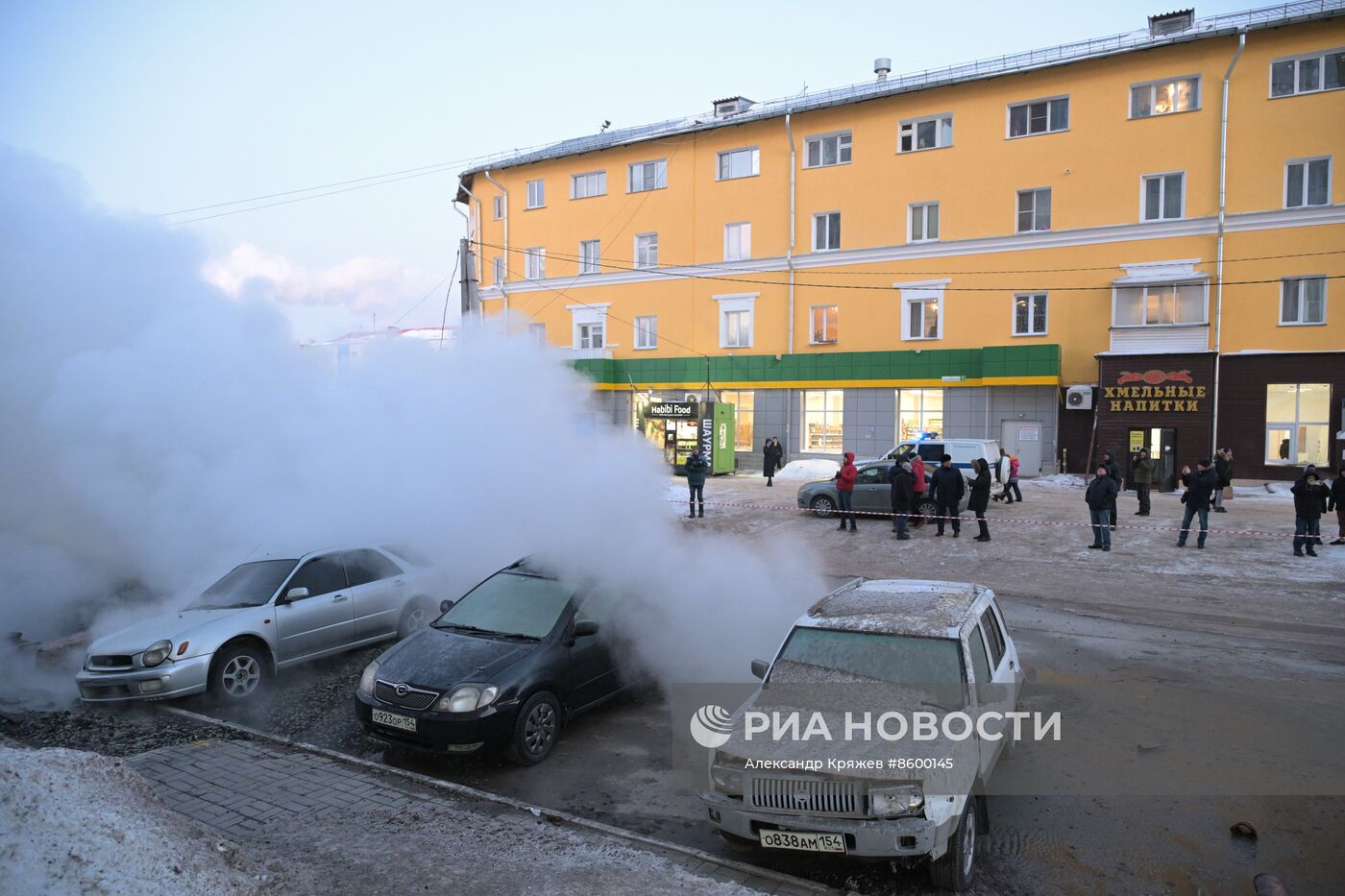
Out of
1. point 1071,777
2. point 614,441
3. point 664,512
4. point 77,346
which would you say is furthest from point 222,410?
point 1071,777

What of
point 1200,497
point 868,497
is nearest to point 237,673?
point 868,497

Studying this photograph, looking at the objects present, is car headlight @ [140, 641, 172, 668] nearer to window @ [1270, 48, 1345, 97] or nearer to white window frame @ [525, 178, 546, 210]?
window @ [1270, 48, 1345, 97]

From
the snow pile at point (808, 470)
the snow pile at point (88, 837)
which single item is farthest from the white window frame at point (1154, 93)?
the snow pile at point (88, 837)

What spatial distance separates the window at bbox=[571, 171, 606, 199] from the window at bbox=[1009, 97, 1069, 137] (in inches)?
620

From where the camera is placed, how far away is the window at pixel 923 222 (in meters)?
28.5

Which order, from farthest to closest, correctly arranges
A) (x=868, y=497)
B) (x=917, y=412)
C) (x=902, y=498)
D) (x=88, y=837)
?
(x=917, y=412), (x=868, y=497), (x=902, y=498), (x=88, y=837)

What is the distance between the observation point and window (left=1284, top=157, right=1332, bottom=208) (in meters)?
23.7

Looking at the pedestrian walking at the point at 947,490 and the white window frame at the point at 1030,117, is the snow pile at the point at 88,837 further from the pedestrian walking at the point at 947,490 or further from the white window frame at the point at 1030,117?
the white window frame at the point at 1030,117

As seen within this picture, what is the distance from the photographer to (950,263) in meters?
28.2

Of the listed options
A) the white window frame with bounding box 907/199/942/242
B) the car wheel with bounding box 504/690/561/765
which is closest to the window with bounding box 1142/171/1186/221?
the white window frame with bounding box 907/199/942/242

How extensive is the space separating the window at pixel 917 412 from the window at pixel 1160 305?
19.7 feet

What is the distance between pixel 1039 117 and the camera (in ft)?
88.7

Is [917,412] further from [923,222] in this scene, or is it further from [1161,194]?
[1161,194]

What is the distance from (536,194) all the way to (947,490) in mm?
25880
